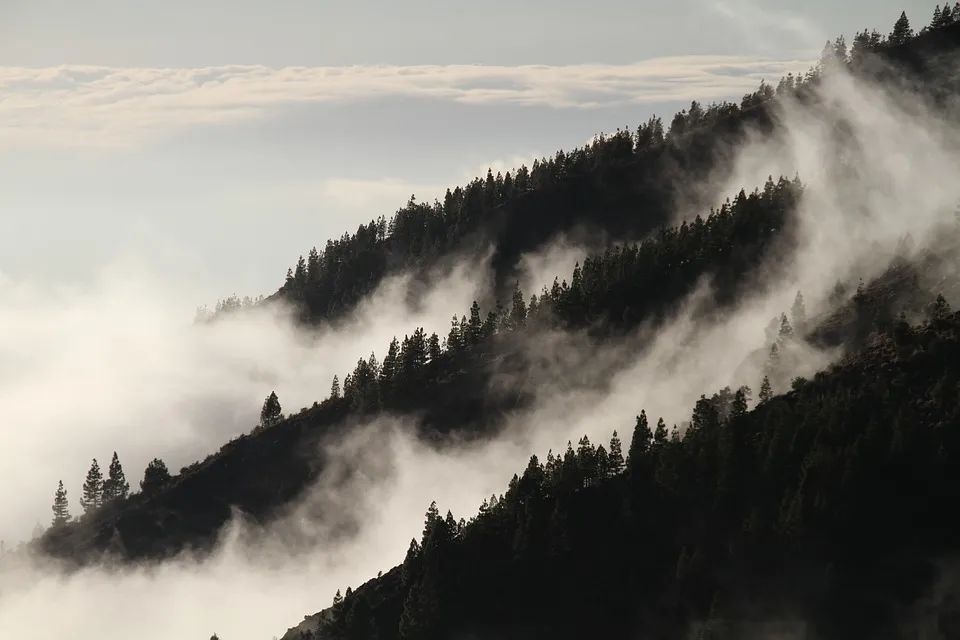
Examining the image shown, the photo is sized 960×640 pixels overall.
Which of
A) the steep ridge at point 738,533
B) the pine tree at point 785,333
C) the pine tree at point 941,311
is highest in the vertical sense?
the pine tree at point 941,311

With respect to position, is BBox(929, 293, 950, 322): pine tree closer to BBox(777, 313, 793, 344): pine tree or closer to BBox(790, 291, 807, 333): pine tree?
BBox(777, 313, 793, 344): pine tree

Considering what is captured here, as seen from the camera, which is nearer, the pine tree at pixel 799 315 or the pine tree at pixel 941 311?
the pine tree at pixel 941 311

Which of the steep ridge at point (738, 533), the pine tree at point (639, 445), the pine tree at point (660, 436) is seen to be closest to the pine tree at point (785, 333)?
the steep ridge at point (738, 533)

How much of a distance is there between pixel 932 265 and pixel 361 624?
4901 inches

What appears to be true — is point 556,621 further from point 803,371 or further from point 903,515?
point 803,371

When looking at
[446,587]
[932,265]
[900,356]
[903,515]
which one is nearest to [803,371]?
[900,356]

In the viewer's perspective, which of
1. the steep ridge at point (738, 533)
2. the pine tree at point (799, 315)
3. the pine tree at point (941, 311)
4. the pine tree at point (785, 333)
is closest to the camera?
the steep ridge at point (738, 533)

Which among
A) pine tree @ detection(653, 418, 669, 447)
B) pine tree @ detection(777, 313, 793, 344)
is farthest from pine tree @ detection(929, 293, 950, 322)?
pine tree @ detection(653, 418, 669, 447)

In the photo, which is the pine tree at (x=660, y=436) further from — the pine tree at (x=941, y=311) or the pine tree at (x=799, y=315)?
the pine tree at (x=799, y=315)

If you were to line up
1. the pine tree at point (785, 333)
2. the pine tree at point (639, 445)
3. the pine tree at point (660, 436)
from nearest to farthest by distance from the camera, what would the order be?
the pine tree at point (639, 445)
the pine tree at point (660, 436)
the pine tree at point (785, 333)

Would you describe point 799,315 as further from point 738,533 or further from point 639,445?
point 738,533

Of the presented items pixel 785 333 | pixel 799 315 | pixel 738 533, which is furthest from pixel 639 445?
pixel 799 315

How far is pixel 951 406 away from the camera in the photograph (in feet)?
389

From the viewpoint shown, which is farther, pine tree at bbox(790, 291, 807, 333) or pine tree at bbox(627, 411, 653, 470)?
pine tree at bbox(790, 291, 807, 333)
